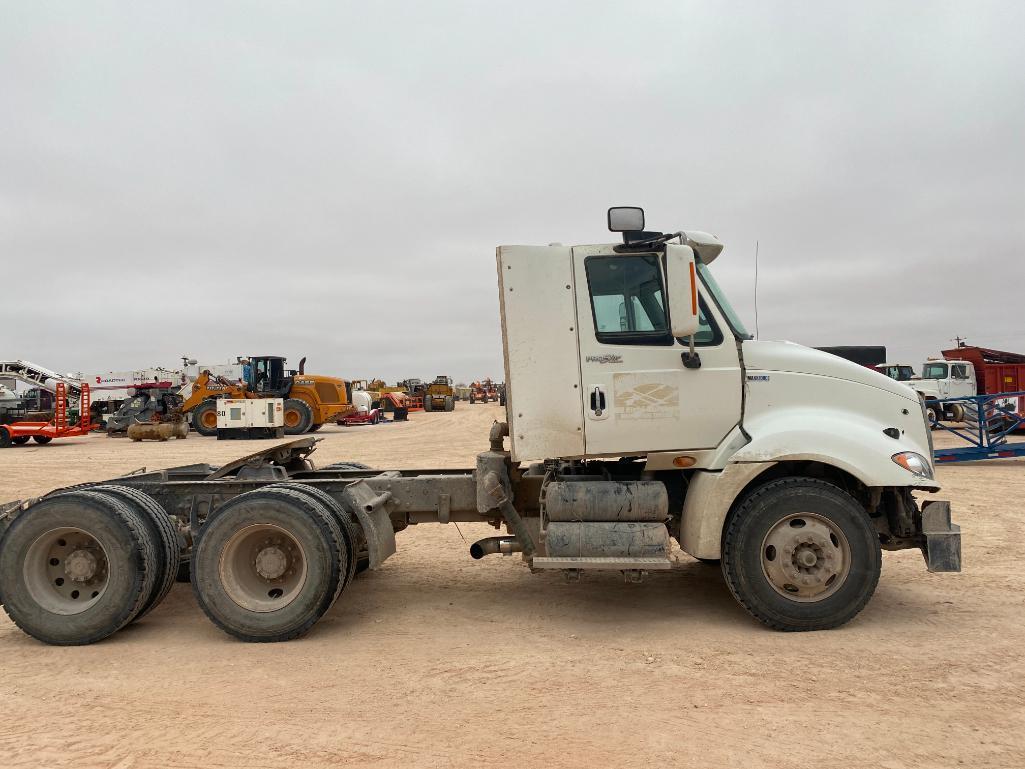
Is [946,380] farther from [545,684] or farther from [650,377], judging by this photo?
[545,684]

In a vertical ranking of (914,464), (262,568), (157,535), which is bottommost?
(262,568)

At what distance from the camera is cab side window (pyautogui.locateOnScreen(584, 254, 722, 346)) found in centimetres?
504

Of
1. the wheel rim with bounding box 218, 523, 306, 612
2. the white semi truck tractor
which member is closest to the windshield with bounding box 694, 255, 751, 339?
the white semi truck tractor

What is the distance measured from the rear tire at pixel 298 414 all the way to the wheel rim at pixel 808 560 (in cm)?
2476

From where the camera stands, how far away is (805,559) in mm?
4684

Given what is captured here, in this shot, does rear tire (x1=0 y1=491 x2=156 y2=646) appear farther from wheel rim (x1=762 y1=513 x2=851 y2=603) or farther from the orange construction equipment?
the orange construction equipment

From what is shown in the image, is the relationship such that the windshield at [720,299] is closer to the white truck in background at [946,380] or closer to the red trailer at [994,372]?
the white truck in background at [946,380]

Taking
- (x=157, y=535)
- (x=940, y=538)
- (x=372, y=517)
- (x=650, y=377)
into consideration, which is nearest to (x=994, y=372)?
(x=940, y=538)

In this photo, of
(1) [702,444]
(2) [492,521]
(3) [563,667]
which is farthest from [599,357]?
(3) [563,667]

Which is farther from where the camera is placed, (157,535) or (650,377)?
(650,377)

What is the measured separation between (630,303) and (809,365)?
1.39 m

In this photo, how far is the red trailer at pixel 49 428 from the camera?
24.2 m

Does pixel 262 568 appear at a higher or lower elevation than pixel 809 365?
lower

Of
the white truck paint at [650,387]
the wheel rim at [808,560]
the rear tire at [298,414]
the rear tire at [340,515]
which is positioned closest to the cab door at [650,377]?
the white truck paint at [650,387]
